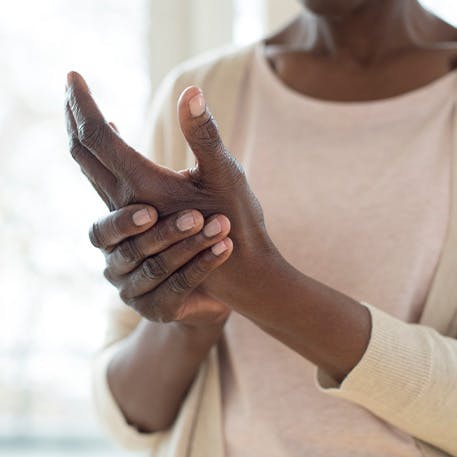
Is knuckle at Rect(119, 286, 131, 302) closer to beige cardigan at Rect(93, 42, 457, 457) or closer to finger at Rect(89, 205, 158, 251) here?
finger at Rect(89, 205, 158, 251)

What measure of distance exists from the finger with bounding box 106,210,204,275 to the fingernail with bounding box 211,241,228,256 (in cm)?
2

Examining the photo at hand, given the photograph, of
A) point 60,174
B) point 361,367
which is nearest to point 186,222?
point 361,367

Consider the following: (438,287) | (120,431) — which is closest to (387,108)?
(438,287)

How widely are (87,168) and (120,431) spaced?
43cm

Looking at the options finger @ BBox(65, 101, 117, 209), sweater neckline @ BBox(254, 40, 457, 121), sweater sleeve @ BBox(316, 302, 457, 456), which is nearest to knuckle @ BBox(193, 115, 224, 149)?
finger @ BBox(65, 101, 117, 209)

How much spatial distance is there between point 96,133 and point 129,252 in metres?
0.11

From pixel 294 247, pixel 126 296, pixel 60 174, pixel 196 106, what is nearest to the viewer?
pixel 196 106

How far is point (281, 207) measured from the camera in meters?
0.91

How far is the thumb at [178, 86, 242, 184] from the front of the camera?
1.91ft

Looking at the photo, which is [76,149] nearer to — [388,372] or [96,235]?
[96,235]

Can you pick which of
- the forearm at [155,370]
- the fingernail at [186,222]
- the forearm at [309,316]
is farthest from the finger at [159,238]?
the forearm at [155,370]

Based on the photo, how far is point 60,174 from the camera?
4.31 feet

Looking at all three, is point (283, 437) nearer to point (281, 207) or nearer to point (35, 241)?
point (281, 207)

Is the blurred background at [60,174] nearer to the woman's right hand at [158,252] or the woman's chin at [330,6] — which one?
the woman's chin at [330,6]
